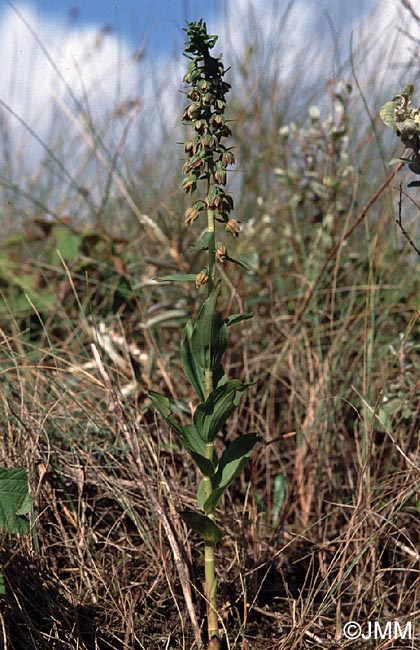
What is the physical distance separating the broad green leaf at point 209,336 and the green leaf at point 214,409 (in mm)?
56

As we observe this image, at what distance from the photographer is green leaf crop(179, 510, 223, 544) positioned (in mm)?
1349

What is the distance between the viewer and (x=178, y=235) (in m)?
2.63

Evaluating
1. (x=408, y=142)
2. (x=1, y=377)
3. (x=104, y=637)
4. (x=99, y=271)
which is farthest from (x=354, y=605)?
(x=99, y=271)

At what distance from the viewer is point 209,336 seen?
4.32ft

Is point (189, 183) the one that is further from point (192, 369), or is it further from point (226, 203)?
point (192, 369)

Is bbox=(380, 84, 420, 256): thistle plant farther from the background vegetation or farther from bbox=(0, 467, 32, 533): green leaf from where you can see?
bbox=(0, 467, 32, 533): green leaf

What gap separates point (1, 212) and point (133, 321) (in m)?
1.49

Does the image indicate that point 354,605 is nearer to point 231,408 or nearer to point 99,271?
point 231,408

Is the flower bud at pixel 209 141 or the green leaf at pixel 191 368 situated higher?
the flower bud at pixel 209 141

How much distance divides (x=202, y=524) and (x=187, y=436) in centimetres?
18

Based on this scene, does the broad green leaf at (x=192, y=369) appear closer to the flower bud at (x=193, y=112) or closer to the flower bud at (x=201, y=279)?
the flower bud at (x=201, y=279)

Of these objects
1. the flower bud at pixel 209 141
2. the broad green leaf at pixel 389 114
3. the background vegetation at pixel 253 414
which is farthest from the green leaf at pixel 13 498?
the broad green leaf at pixel 389 114

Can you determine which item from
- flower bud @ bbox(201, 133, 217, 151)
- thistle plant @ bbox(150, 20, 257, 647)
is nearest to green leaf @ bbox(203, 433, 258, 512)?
thistle plant @ bbox(150, 20, 257, 647)

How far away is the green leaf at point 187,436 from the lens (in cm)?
135
